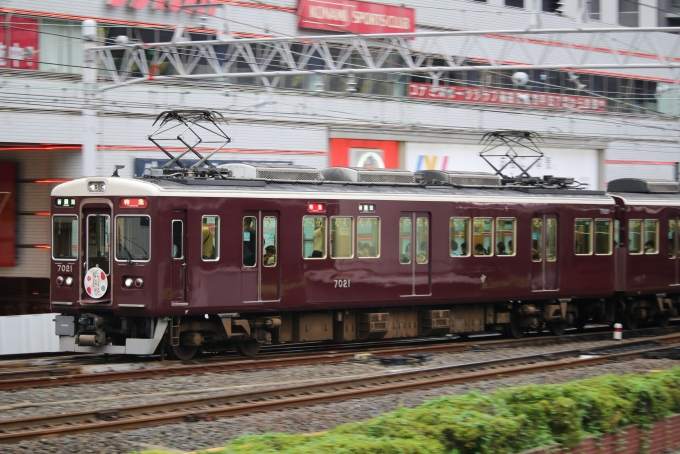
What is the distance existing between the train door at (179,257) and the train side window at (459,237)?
5.56 m

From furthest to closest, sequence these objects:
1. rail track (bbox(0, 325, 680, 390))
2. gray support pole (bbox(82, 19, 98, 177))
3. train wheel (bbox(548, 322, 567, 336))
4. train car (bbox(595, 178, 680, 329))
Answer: train car (bbox(595, 178, 680, 329)) < train wheel (bbox(548, 322, 567, 336)) < gray support pole (bbox(82, 19, 98, 177)) < rail track (bbox(0, 325, 680, 390))

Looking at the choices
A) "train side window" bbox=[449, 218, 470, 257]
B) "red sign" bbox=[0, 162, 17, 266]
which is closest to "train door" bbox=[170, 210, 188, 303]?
"train side window" bbox=[449, 218, 470, 257]

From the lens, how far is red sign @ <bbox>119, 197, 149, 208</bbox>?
14000 mm

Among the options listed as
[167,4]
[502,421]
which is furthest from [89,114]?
[502,421]

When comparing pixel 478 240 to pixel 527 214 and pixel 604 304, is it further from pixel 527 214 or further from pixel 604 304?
pixel 604 304

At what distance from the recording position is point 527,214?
1867 cm

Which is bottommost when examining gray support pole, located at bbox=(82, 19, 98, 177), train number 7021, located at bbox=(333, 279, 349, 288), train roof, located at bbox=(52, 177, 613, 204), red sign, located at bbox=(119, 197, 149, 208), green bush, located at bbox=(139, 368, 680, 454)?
green bush, located at bbox=(139, 368, 680, 454)

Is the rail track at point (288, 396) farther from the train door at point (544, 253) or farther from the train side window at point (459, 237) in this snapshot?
the train side window at point (459, 237)

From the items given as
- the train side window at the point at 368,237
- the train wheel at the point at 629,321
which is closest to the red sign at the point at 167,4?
the train side window at the point at 368,237

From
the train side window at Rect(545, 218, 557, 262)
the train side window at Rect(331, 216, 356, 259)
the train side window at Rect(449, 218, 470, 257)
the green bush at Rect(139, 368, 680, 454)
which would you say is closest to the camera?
the green bush at Rect(139, 368, 680, 454)

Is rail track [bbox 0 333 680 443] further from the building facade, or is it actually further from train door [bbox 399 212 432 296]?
the building facade

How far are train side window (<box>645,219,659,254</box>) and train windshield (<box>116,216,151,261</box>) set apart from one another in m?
12.0

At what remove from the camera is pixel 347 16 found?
1046 inches

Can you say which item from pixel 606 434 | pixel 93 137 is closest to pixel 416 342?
pixel 93 137
